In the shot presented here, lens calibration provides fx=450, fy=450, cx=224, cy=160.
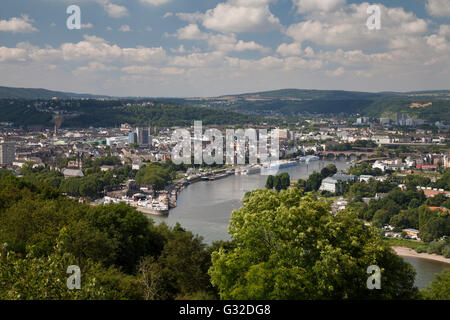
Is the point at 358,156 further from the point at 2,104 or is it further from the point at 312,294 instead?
the point at 2,104

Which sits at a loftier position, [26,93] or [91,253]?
[26,93]

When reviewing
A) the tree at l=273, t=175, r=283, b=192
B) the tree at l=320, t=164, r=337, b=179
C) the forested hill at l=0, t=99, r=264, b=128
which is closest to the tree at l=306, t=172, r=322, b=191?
the tree at l=273, t=175, r=283, b=192

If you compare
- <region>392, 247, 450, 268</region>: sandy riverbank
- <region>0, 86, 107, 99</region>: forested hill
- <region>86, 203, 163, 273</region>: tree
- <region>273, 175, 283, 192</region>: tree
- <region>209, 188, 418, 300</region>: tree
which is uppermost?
<region>0, 86, 107, 99</region>: forested hill

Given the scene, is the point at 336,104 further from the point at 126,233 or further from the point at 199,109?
the point at 126,233

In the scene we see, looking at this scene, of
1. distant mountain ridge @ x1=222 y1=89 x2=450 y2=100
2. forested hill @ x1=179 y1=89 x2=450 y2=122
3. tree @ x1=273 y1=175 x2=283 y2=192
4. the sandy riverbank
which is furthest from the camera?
distant mountain ridge @ x1=222 y1=89 x2=450 y2=100

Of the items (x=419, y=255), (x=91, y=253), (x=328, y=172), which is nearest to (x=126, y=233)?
(x=91, y=253)

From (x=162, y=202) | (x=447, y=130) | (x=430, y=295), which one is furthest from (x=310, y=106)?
(x=430, y=295)

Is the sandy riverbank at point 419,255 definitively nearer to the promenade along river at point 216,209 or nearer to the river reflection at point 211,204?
the promenade along river at point 216,209

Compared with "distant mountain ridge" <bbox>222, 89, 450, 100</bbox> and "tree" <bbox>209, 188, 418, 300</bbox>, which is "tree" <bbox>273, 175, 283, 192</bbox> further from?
"distant mountain ridge" <bbox>222, 89, 450, 100</bbox>
